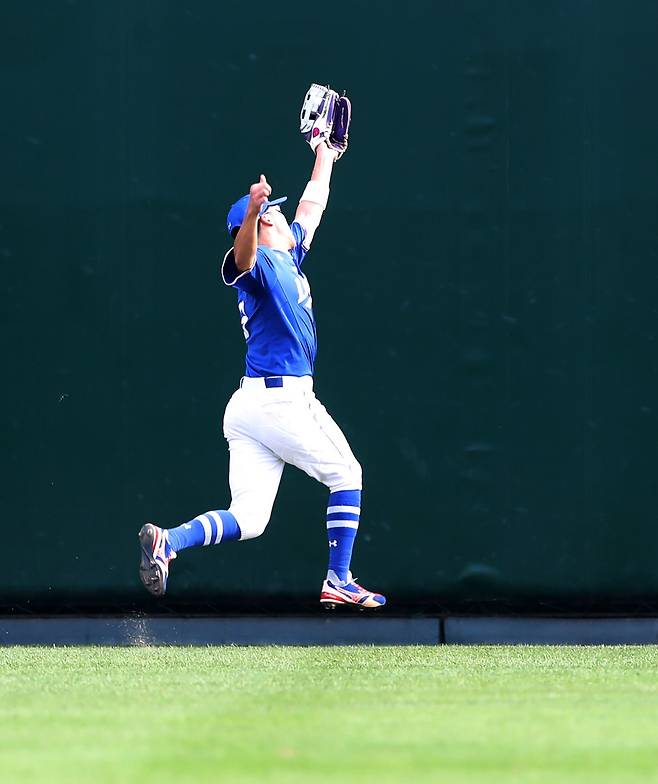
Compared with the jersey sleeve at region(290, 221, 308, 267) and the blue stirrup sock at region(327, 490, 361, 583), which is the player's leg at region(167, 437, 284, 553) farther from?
the jersey sleeve at region(290, 221, 308, 267)

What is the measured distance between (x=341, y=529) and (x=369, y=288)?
1.91 metres

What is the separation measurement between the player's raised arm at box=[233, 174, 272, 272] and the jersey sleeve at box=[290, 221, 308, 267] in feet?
2.18

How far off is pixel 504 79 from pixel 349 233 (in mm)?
1180

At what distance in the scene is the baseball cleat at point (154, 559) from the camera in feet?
19.0

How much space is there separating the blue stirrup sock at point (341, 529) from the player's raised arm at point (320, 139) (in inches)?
49.9

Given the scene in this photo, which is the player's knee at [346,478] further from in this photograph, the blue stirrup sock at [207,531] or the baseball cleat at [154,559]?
the baseball cleat at [154,559]

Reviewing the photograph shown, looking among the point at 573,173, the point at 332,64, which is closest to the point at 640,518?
the point at 573,173

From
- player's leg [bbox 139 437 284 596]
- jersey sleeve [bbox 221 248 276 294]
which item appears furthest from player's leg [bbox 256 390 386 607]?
jersey sleeve [bbox 221 248 276 294]

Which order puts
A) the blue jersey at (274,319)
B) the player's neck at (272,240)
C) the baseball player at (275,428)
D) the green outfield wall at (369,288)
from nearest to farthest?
the baseball player at (275,428), the blue jersey at (274,319), the player's neck at (272,240), the green outfield wall at (369,288)

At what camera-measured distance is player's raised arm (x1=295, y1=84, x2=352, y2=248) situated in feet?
22.1

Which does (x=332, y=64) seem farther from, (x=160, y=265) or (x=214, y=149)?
(x=160, y=265)

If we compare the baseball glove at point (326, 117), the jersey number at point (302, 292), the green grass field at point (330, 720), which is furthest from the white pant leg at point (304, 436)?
the baseball glove at point (326, 117)

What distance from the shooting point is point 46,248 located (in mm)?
7824

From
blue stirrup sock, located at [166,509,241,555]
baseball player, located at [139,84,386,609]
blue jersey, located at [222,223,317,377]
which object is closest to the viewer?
blue stirrup sock, located at [166,509,241,555]
